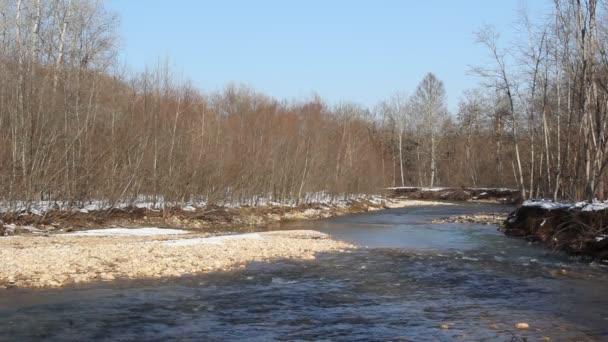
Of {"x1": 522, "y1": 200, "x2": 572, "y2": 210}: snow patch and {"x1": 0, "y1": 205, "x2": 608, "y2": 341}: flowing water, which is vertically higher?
{"x1": 522, "y1": 200, "x2": 572, "y2": 210}: snow patch

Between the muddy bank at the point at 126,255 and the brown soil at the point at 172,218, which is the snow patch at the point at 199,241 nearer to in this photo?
the muddy bank at the point at 126,255

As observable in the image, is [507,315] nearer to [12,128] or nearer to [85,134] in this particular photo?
[12,128]

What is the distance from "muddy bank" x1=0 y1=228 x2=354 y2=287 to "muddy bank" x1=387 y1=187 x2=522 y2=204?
40.5 m

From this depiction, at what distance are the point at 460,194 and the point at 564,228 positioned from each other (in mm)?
47465

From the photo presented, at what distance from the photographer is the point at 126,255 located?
16.8 metres

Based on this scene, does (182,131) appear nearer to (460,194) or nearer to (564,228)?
(564,228)

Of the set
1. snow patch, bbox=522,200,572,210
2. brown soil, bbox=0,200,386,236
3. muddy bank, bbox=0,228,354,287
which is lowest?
muddy bank, bbox=0,228,354,287

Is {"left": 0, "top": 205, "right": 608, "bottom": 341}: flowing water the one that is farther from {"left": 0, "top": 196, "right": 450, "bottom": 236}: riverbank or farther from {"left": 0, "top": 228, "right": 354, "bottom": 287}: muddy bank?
{"left": 0, "top": 196, "right": 450, "bottom": 236}: riverbank

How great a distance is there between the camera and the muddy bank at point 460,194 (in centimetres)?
6091

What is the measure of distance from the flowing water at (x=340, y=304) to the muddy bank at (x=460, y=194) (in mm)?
42114

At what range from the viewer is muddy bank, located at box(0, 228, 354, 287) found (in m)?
13.8

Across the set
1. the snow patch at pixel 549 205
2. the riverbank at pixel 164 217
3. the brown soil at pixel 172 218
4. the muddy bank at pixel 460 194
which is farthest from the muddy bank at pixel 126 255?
the muddy bank at pixel 460 194

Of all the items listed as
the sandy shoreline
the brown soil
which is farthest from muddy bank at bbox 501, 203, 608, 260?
the brown soil

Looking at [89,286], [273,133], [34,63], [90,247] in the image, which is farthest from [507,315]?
[273,133]
